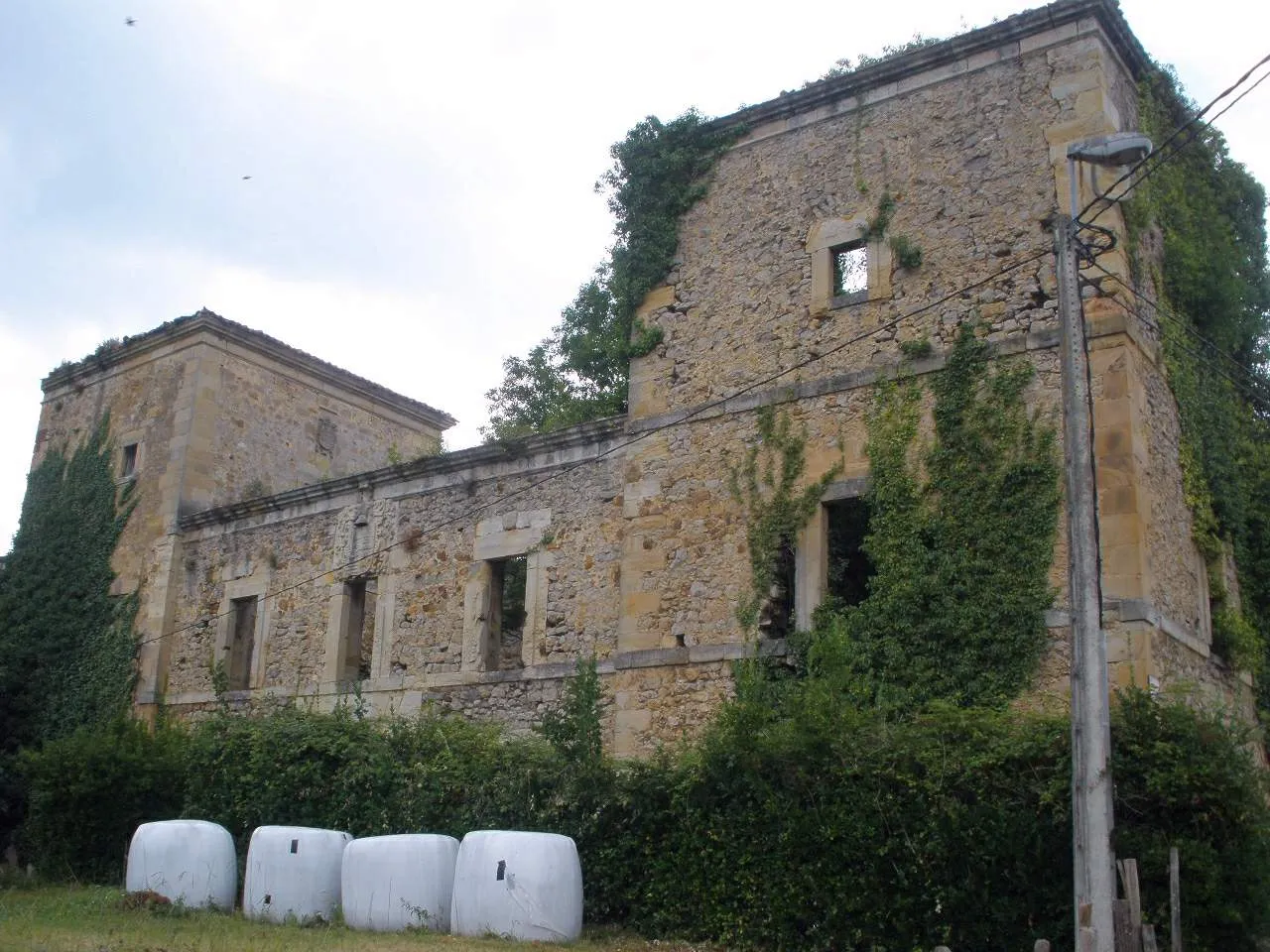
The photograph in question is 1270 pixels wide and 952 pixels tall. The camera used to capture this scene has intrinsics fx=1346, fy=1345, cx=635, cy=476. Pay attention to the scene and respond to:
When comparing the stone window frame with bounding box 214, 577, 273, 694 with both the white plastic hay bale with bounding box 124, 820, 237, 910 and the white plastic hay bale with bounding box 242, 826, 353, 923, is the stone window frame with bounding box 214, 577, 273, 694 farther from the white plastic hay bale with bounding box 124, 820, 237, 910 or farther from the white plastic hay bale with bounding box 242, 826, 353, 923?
the white plastic hay bale with bounding box 242, 826, 353, 923

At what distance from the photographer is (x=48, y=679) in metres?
20.7

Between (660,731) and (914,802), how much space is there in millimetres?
3928

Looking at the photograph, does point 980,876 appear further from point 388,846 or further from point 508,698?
point 508,698

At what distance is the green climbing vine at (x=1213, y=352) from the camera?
13359 millimetres

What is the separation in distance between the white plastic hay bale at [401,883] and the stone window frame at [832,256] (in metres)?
6.53

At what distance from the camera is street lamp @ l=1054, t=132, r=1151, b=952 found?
26.9ft

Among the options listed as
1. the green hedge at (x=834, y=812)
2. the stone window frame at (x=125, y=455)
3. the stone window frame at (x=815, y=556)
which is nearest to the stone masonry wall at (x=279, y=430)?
the stone window frame at (x=125, y=455)

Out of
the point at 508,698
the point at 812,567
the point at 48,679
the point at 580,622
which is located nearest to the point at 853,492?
the point at 812,567

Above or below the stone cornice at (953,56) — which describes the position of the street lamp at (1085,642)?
below

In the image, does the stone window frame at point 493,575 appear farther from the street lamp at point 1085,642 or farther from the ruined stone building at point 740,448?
the street lamp at point 1085,642

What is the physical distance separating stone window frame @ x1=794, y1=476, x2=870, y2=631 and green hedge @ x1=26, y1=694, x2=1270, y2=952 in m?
1.56

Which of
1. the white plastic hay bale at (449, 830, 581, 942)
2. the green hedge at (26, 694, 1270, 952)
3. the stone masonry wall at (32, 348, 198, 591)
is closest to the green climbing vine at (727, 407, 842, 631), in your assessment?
the green hedge at (26, 694, 1270, 952)

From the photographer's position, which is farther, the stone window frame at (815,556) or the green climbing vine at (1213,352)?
the green climbing vine at (1213,352)

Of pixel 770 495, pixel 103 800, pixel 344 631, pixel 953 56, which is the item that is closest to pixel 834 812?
pixel 770 495
